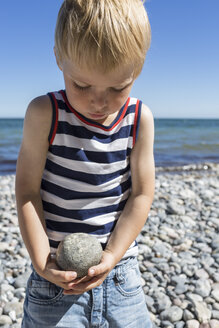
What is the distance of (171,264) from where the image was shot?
3936 millimetres

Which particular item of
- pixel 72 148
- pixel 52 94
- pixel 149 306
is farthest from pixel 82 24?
pixel 149 306

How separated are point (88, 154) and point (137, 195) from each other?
0.33m

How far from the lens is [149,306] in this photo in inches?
126

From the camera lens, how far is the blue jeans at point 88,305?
1666mm

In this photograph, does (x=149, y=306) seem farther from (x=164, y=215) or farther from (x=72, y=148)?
(x=164, y=215)

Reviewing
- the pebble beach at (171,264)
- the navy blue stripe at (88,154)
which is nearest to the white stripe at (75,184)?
the navy blue stripe at (88,154)

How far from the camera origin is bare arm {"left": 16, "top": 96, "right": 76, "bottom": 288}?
1568 mm

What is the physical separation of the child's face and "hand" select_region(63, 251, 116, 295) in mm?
647

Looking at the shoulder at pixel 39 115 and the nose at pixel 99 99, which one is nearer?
the nose at pixel 99 99

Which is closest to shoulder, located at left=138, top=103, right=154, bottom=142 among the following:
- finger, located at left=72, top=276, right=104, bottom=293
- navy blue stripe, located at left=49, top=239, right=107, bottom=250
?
navy blue stripe, located at left=49, top=239, right=107, bottom=250

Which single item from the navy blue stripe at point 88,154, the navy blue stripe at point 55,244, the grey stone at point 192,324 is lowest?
the grey stone at point 192,324

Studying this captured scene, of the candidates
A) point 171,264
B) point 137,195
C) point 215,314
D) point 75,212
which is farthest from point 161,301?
point 75,212

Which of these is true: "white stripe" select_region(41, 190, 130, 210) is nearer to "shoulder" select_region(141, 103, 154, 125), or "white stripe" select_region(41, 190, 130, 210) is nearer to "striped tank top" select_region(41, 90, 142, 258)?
"striped tank top" select_region(41, 90, 142, 258)

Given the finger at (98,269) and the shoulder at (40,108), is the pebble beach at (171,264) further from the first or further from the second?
the shoulder at (40,108)
